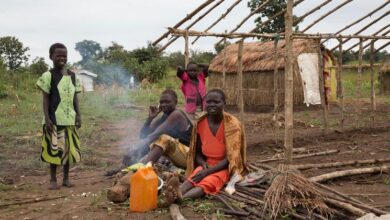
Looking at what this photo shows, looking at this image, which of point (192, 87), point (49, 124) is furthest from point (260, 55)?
point (49, 124)

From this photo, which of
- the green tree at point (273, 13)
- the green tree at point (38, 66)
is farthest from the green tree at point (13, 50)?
the green tree at point (273, 13)

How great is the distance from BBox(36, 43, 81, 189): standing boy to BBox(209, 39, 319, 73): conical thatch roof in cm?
938

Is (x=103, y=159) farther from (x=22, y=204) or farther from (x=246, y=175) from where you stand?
(x=246, y=175)

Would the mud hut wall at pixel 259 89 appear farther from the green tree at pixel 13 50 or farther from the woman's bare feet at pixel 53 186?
the green tree at pixel 13 50

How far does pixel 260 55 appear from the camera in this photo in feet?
48.4

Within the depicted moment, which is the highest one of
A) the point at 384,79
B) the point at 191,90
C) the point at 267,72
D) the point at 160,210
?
the point at 267,72

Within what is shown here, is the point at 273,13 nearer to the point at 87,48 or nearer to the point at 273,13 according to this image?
the point at 273,13

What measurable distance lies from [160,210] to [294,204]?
3.52 ft

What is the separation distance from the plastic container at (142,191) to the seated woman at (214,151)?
32 cm

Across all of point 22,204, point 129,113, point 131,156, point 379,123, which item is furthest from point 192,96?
point 129,113

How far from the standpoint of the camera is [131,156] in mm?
5309

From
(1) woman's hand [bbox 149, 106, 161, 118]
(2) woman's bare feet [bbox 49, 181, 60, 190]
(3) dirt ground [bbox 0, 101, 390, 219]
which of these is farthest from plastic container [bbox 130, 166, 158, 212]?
(1) woman's hand [bbox 149, 106, 161, 118]

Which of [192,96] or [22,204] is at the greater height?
[192,96]

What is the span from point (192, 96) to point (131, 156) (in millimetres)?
2231
